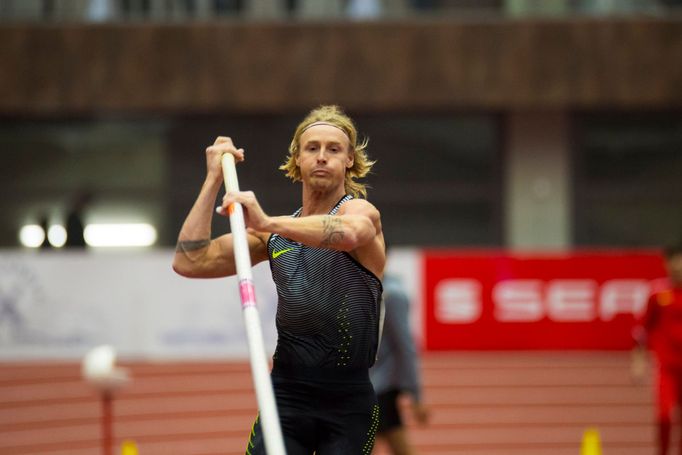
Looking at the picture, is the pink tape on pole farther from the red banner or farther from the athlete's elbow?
the red banner

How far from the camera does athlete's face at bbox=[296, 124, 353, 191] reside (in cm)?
468

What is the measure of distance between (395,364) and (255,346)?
4.61 m

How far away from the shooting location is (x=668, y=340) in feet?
33.5

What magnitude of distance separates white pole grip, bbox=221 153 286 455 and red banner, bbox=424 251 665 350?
403 inches

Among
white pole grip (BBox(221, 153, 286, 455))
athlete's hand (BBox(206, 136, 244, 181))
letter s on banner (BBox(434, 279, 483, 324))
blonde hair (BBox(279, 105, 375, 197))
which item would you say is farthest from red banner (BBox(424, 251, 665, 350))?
white pole grip (BBox(221, 153, 286, 455))

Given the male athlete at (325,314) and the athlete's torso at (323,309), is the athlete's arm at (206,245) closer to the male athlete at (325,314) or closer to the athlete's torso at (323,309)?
the male athlete at (325,314)

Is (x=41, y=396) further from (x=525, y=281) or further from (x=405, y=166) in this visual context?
(x=405, y=166)

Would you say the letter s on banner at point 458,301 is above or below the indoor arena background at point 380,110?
below

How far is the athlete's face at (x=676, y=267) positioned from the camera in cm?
1009

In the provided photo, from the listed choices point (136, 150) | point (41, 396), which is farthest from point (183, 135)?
point (41, 396)

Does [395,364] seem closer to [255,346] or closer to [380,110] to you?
[255,346]

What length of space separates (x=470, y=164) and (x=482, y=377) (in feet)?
19.8

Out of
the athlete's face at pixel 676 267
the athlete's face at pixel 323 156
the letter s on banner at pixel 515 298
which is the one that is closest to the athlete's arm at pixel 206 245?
the athlete's face at pixel 323 156

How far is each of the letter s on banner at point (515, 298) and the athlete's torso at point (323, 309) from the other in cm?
1001
